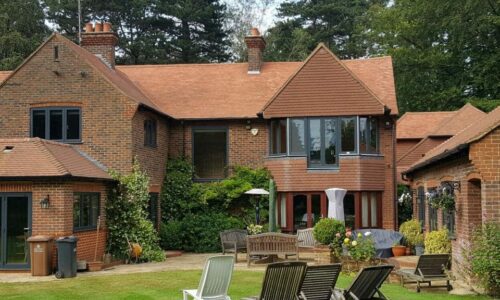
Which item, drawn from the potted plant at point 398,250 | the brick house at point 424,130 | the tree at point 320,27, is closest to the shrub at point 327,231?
the potted plant at point 398,250

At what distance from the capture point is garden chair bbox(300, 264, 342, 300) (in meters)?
10.6

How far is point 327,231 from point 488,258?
683 cm

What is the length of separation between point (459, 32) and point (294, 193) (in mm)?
23513

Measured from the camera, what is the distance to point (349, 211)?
82.9 ft

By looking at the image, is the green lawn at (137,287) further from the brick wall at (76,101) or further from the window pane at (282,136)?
the window pane at (282,136)

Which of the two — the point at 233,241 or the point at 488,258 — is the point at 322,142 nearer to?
the point at 233,241

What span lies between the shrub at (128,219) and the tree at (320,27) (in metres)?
31.5

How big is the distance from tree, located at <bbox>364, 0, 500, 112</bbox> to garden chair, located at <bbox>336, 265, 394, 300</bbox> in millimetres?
34255

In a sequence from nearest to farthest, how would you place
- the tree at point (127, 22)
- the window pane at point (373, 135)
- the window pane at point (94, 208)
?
the window pane at point (94, 208)
the window pane at point (373, 135)
the tree at point (127, 22)

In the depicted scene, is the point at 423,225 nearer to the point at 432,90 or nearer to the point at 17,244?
the point at 17,244

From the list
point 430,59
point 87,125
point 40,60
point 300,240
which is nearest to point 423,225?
point 300,240

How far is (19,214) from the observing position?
60.6ft

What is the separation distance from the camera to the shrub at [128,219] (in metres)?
21.2

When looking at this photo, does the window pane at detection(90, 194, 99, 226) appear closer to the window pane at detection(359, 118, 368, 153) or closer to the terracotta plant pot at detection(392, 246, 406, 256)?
the terracotta plant pot at detection(392, 246, 406, 256)
